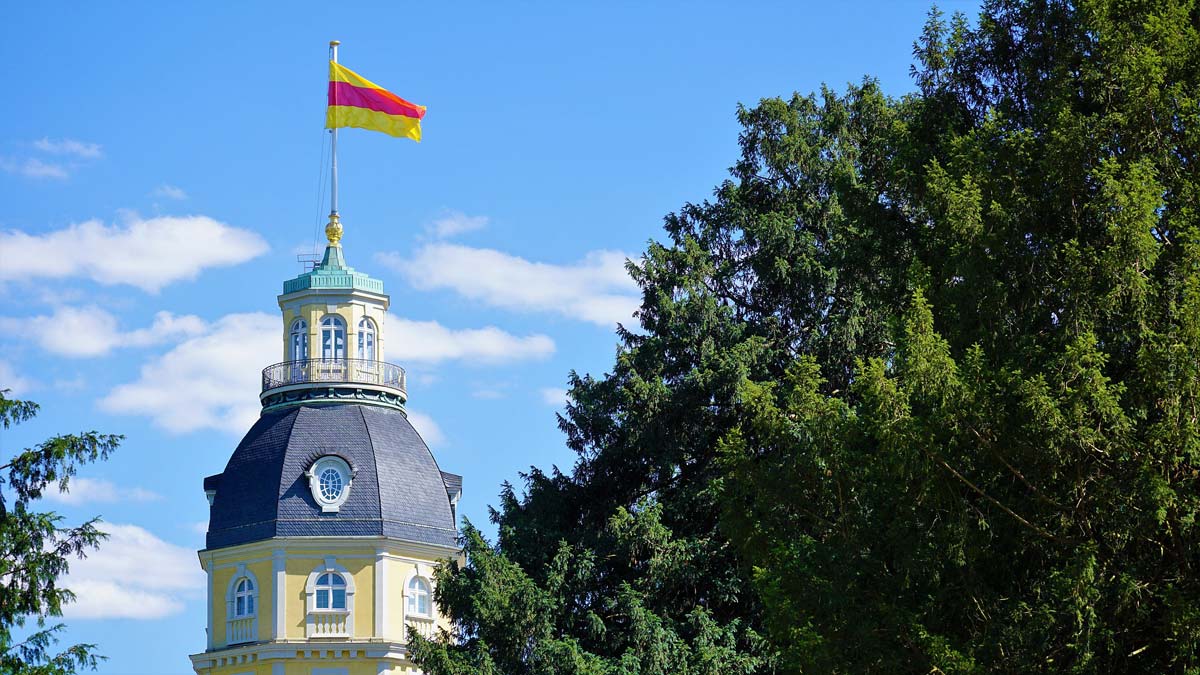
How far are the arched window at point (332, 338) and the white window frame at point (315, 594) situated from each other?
276 inches

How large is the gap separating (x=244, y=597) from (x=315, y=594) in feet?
7.07

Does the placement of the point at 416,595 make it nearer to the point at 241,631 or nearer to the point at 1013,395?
the point at 241,631

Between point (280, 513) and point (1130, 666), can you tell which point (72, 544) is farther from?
point (280, 513)

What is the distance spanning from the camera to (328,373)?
59.9 metres

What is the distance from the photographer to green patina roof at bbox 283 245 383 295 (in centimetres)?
6194

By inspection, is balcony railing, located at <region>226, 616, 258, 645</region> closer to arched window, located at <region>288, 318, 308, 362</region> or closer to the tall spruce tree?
arched window, located at <region>288, 318, 308, 362</region>

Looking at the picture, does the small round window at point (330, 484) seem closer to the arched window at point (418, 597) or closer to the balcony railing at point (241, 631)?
the arched window at point (418, 597)

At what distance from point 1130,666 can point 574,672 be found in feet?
44.2

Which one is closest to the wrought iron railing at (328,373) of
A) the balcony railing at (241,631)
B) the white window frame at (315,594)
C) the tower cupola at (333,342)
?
the tower cupola at (333,342)

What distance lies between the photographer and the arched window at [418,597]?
58.0 meters

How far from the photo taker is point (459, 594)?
121ft

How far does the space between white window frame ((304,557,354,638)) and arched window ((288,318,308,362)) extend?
7.09 meters

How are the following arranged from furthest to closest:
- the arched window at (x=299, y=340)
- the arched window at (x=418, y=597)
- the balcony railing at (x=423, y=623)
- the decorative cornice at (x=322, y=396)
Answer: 1. the arched window at (x=299, y=340)
2. the decorative cornice at (x=322, y=396)
3. the arched window at (x=418, y=597)
4. the balcony railing at (x=423, y=623)

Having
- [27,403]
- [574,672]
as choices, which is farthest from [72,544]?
[574,672]
